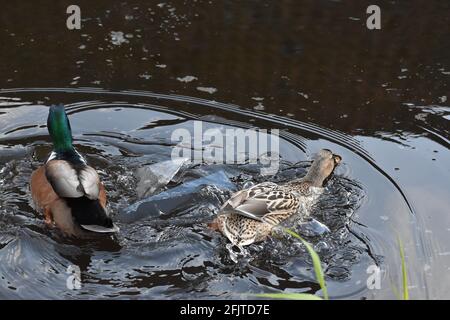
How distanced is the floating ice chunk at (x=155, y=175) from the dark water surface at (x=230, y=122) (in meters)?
0.08

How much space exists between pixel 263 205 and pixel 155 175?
921 millimetres

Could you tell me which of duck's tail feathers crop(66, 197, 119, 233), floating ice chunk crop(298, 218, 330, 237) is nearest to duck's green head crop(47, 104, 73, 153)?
duck's tail feathers crop(66, 197, 119, 233)

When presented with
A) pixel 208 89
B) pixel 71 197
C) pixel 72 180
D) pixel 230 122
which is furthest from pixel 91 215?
pixel 208 89

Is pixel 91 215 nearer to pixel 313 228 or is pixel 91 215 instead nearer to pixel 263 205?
pixel 263 205

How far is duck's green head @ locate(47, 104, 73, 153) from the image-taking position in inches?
227

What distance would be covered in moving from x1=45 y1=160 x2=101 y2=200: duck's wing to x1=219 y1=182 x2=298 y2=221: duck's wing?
2.84ft

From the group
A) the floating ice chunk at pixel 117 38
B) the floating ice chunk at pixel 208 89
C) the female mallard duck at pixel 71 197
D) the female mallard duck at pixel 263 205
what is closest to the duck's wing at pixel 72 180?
the female mallard duck at pixel 71 197

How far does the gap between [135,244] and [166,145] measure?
1.31m

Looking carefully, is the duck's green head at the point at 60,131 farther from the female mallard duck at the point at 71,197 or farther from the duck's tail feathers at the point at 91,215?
the duck's tail feathers at the point at 91,215

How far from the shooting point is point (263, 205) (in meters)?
5.28

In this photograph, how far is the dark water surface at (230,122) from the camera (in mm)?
4828

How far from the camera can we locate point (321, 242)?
5.14 metres

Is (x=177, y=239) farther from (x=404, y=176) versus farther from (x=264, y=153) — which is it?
(x=404, y=176)

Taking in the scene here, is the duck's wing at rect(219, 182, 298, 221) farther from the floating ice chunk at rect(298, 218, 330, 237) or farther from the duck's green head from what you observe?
the duck's green head
